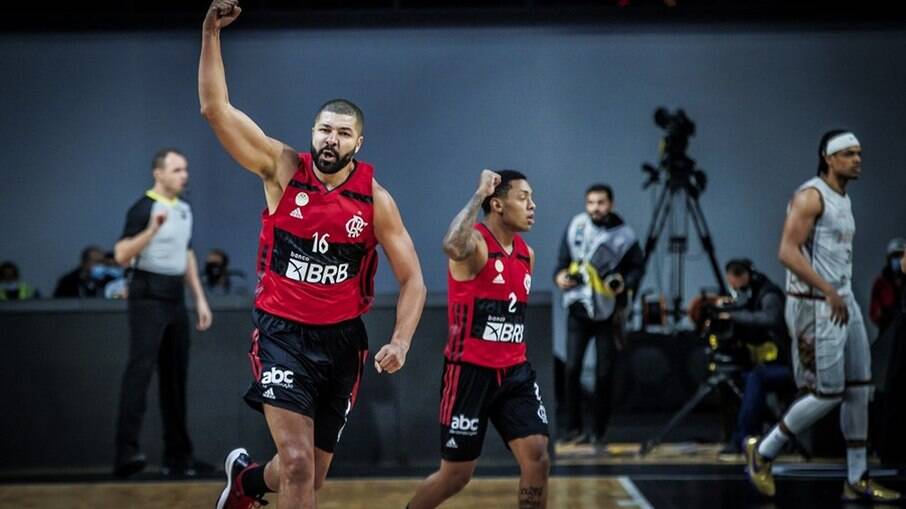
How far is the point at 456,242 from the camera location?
5.54 m

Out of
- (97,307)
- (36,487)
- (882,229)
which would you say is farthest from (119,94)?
(882,229)

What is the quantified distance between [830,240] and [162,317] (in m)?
4.19

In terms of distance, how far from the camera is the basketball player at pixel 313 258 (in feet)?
16.3

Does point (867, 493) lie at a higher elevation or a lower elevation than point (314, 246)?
lower

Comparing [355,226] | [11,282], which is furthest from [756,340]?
[11,282]

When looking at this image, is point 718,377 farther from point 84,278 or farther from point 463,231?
point 84,278

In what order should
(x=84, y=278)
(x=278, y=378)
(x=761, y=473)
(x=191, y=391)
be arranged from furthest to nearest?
(x=84, y=278) < (x=191, y=391) < (x=761, y=473) < (x=278, y=378)

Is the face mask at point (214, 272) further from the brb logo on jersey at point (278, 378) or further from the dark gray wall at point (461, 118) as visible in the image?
the brb logo on jersey at point (278, 378)

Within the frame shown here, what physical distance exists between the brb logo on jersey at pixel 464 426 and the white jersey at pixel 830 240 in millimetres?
2485

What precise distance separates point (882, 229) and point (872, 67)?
164 centimetres

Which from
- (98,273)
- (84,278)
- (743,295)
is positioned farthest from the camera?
(84,278)

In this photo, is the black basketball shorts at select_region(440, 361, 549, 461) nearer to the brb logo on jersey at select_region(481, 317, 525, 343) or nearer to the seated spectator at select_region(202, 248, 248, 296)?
the brb logo on jersey at select_region(481, 317, 525, 343)

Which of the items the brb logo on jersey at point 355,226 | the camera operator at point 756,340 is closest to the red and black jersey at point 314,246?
the brb logo on jersey at point 355,226

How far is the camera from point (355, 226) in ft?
16.6
